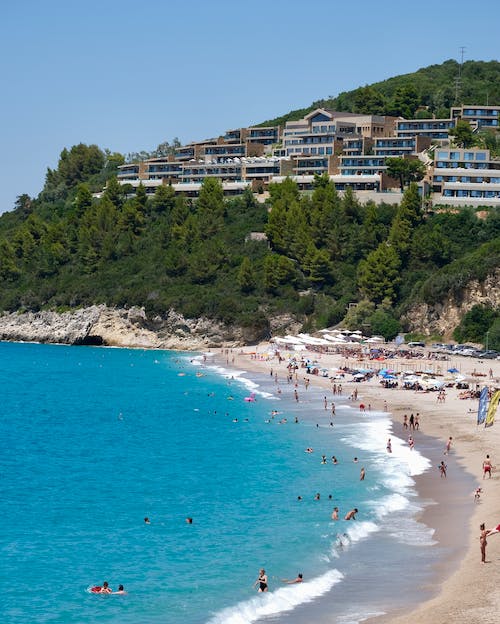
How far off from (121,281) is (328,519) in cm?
7616

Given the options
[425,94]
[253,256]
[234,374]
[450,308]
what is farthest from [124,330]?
[425,94]

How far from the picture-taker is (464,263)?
3477 inches

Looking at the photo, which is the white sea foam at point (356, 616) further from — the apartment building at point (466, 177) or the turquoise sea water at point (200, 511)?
the apartment building at point (466, 177)

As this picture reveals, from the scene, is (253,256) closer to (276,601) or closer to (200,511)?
(200,511)

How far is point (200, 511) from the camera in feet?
124

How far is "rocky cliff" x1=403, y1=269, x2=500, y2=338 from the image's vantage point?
85.4m

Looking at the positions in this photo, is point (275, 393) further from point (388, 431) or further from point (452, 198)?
point (452, 198)

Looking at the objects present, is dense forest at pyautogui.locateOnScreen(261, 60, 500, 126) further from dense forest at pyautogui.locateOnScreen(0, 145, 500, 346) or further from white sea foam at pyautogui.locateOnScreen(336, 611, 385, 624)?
white sea foam at pyautogui.locateOnScreen(336, 611, 385, 624)

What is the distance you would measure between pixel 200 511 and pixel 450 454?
13559 mm

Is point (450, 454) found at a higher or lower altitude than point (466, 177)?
lower

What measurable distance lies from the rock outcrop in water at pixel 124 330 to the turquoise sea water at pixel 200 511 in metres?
30.0

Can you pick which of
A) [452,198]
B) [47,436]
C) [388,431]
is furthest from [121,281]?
[388,431]

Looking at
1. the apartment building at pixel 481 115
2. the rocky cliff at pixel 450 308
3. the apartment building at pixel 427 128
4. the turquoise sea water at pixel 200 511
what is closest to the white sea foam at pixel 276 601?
the turquoise sea water at pixel 200 511

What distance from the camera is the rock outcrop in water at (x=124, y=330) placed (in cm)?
9969
